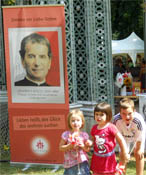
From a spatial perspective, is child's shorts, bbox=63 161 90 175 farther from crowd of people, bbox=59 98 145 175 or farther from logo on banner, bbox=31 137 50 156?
logo on banner, bbox=31 137 50 156

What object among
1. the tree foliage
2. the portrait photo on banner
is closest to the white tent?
the tree foliage

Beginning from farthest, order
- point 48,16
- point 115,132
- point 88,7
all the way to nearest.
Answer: point 88,7 → point 48,16 → point 115,132

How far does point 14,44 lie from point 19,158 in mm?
1837

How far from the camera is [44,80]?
244 inches

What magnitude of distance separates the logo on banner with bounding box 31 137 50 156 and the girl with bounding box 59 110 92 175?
1678 millimetres

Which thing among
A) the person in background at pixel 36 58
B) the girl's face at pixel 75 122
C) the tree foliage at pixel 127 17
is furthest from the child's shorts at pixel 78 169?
the tree foliage at pixel 127 17

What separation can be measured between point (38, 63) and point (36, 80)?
27 cm

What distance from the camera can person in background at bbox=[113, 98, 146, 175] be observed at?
4.79 metres

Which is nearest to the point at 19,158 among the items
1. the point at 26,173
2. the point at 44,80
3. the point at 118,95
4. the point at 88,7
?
the point at 26,173

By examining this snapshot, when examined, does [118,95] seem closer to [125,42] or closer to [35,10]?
[35,10]

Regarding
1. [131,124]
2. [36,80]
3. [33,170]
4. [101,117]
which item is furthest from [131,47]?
[101,117]

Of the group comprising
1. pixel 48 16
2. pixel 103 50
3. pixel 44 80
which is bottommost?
pixel 44 80

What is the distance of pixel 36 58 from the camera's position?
20.2ft

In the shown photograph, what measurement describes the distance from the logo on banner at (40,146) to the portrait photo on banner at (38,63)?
62 cm
